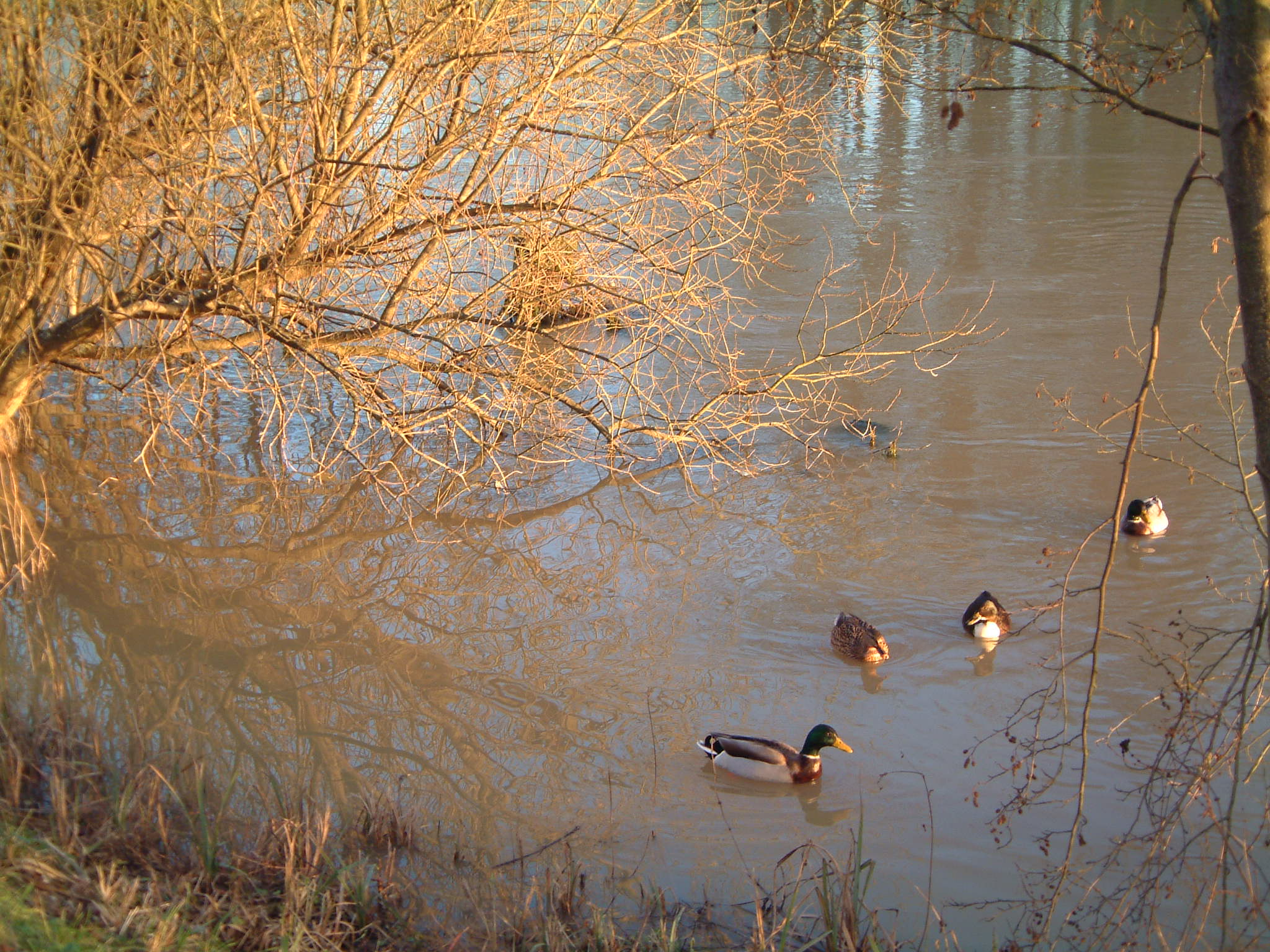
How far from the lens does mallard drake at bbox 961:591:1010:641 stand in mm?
6293

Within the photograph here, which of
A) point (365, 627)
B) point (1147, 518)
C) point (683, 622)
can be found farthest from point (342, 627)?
point (1147, 518)

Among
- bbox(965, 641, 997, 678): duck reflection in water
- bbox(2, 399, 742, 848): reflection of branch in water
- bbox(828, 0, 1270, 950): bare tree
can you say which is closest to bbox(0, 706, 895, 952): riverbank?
bbox(2, 399, 742, 848): reflection of branch in water

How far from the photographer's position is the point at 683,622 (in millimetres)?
6855

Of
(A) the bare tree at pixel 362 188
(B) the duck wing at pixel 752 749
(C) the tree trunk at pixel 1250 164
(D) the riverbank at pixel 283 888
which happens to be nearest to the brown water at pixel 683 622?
(B) the duck wing at pixel 752 749

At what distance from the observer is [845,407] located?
32.3 ft

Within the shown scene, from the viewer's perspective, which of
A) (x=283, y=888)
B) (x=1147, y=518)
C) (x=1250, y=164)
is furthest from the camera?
(x=1147, y=518)

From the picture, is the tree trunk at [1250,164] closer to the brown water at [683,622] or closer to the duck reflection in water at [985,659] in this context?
the brown water at [683,622]

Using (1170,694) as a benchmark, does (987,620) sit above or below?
above

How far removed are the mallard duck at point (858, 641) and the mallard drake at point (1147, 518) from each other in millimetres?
2380

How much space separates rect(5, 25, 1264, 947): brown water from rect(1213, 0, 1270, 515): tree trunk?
1850 millimetres

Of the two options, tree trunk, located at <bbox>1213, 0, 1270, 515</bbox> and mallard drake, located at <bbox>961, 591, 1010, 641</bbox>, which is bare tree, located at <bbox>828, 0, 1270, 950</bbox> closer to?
tree trunk, located at <bbox>1213, 0, 1270, 515</bbox>

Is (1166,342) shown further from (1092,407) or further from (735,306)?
(735,306)

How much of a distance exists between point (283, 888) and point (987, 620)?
390cm

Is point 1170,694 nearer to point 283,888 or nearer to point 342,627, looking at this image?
point 283,888
